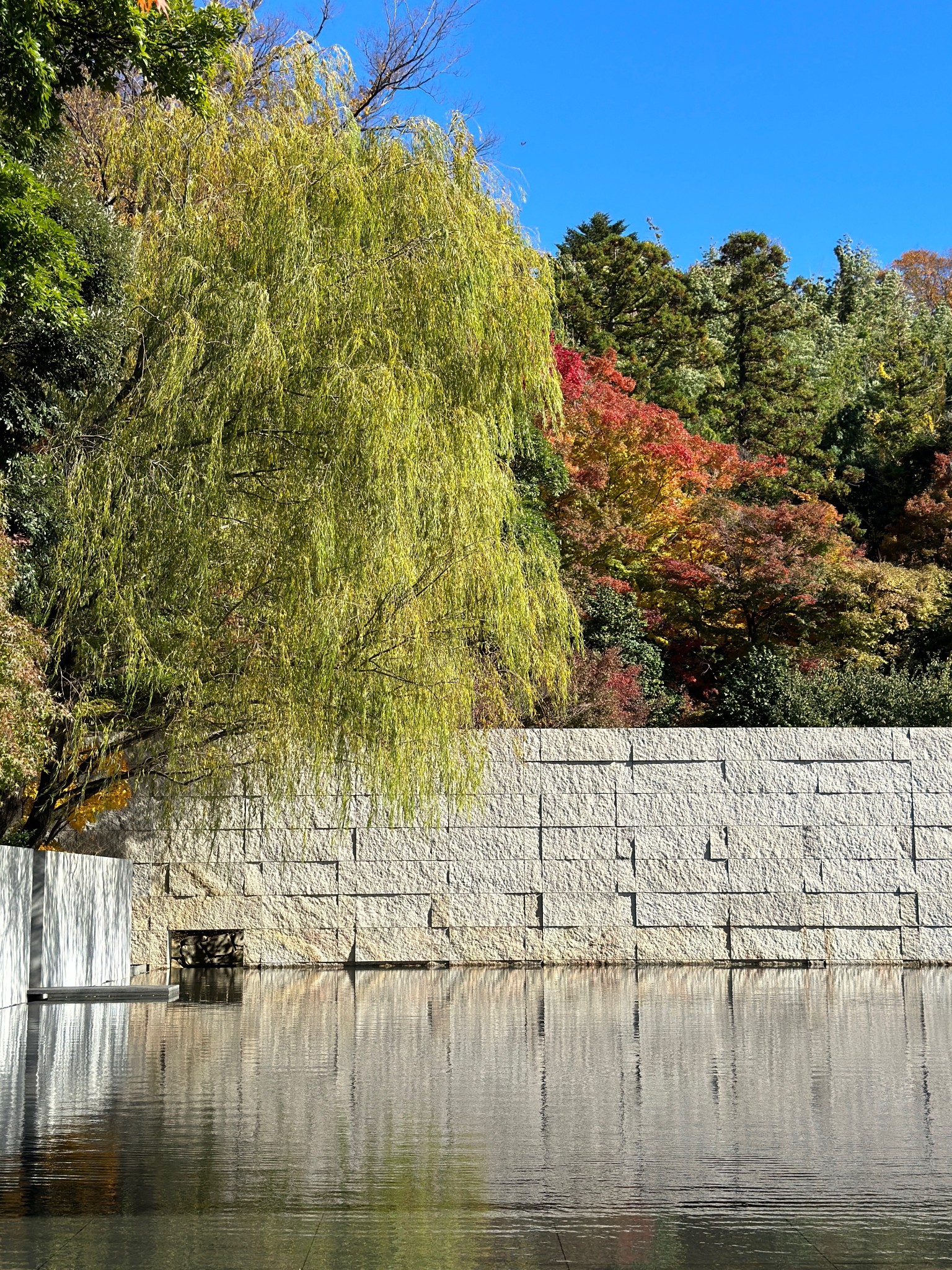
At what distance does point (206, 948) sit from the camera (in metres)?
13.8

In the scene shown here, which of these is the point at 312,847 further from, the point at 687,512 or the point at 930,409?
the point at 930,409

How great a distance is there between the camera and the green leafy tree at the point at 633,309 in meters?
26.9

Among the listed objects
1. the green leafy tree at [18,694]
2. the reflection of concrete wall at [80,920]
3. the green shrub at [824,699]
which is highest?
the green shrub at [824,699]

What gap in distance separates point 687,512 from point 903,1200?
1742cm

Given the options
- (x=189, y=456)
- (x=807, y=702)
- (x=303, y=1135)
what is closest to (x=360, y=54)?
(x=189, y=456)

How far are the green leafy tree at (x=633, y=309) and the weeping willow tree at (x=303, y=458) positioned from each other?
52.2 feet

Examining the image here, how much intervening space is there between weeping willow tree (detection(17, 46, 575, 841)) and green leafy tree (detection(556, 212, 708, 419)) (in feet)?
52.2

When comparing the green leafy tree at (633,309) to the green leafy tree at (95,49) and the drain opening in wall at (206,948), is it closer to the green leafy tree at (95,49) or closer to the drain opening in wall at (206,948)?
the drain opening in wall at (206,948)

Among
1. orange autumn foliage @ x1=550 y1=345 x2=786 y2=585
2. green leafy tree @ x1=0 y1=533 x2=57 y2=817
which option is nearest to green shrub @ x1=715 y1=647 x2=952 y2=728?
orange autumn foliage @ x1=550 y1=345 x2=786 y2=585

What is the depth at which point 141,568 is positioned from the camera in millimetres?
9555

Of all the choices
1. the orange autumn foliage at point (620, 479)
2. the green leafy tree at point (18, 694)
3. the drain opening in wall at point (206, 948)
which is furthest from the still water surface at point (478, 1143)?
the orange autumn foliage at point (620, 479)

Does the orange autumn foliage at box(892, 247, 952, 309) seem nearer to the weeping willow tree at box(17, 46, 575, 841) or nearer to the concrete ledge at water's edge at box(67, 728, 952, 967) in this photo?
the concrete ledge at water's edge at box(67, 728, 952, 967)

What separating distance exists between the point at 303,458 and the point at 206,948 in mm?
6197

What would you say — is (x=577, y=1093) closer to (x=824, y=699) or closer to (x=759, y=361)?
(x=824, y=699)
